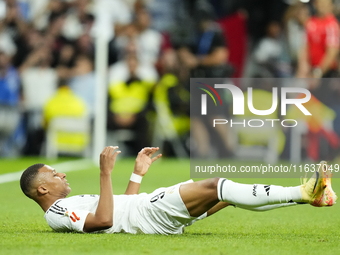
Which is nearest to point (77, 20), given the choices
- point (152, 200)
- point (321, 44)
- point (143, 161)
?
point (321, 44)

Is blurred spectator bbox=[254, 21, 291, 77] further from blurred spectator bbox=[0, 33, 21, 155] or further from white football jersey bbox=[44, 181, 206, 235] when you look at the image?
white football jersey bbox=[44, 181, 206, 235]

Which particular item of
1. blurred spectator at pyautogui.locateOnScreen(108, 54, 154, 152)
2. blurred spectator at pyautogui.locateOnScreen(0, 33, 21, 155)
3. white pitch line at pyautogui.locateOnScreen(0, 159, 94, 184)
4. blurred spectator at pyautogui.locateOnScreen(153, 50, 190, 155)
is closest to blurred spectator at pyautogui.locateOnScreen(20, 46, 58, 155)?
blurred spectator at pyautogui.locateOnScreen(0, 33, 21, 155)

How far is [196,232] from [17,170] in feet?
20.7

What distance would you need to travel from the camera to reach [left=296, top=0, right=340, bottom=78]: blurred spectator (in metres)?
11.7

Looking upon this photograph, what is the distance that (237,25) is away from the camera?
44.7 ft

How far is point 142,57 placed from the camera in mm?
12969

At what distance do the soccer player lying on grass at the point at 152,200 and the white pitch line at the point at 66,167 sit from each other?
4577 mm

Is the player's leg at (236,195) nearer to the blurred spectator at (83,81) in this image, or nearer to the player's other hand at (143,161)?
the player's other hand at (143,161)

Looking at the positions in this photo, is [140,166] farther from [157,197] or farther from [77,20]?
[77,20]

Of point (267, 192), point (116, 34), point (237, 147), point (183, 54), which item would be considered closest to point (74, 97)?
point (116, 34)

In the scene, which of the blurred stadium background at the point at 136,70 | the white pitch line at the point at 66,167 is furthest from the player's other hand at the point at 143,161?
the blurred stadium background at the point at 136,70

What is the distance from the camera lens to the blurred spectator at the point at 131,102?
12.3 metres

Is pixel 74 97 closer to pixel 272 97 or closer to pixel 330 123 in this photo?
pixel 272 97

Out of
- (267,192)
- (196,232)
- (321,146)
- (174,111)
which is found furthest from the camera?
(174,111)
